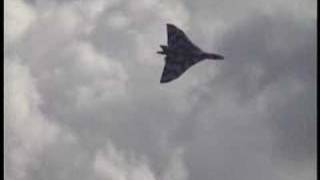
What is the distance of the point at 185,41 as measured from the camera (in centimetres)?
14662

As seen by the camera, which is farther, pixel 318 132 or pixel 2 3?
pixel 318 132

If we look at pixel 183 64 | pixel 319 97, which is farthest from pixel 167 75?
pixel 319 97

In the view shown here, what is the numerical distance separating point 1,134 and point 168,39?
314ft

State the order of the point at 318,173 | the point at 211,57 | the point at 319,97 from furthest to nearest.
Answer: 1. the point at 211,57
2. the point at 319,97
3. the point at 318,173

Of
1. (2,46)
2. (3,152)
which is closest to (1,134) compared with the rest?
(3,152)

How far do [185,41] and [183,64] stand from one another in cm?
527

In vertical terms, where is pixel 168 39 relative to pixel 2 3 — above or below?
above

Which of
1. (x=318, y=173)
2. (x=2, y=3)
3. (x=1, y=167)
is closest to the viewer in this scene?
(x=1, y=167)

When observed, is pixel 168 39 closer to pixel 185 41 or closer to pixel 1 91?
pixel 185 41

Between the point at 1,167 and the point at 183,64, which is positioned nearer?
the point at 1,167

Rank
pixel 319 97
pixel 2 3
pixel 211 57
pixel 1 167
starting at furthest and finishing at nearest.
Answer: pixel 211 57
pixel 319 97
pixel 2 3
pixel 1 167

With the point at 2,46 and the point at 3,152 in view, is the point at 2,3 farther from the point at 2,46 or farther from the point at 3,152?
the point at 3,152

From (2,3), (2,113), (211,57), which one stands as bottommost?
(2,113)

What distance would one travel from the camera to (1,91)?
5162 centimetres
